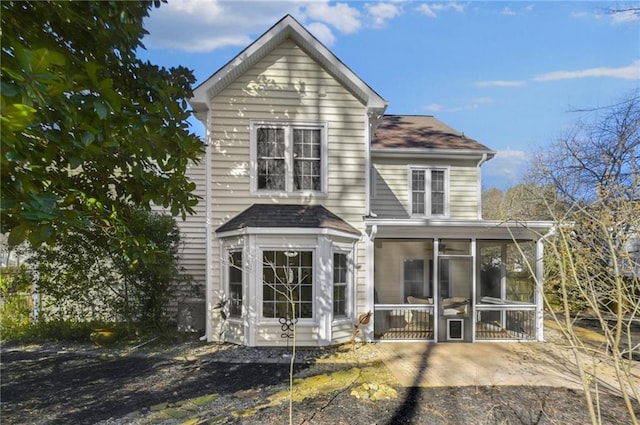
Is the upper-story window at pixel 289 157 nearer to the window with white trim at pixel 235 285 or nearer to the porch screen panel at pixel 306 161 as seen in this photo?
the porch screen panel at pixel 306 161

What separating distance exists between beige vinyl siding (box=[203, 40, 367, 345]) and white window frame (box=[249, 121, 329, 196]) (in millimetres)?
90

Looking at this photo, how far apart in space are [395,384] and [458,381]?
3.65 feet

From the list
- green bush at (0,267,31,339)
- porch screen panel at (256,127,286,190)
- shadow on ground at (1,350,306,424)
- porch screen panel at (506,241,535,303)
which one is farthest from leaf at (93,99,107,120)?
porch screen panel at (506,241,535,303)

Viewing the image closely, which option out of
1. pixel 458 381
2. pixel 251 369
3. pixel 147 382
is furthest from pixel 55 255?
pixel 458 381

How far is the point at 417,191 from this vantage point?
1309cm

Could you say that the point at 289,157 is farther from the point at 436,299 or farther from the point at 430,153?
the point at 430,153

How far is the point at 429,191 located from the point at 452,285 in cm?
442

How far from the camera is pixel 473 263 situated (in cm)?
938

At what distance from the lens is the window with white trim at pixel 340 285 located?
29.3 feet

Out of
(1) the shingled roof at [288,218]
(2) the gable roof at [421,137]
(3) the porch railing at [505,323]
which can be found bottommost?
(3) the porch railing at [505,323]

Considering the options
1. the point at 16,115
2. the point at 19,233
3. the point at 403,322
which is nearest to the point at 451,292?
the point at 403,322

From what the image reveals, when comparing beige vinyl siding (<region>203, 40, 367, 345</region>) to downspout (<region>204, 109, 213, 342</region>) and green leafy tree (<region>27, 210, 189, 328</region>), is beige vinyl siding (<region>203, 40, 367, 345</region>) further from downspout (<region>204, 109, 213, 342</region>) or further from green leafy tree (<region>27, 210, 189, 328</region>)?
green leafy tree (<region>27, 210, 189, 328</region>)

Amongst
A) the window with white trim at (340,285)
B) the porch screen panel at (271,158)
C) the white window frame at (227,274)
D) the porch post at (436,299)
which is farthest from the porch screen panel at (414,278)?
the white window frame at (227,274)

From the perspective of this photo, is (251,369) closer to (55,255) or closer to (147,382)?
(147,382)
